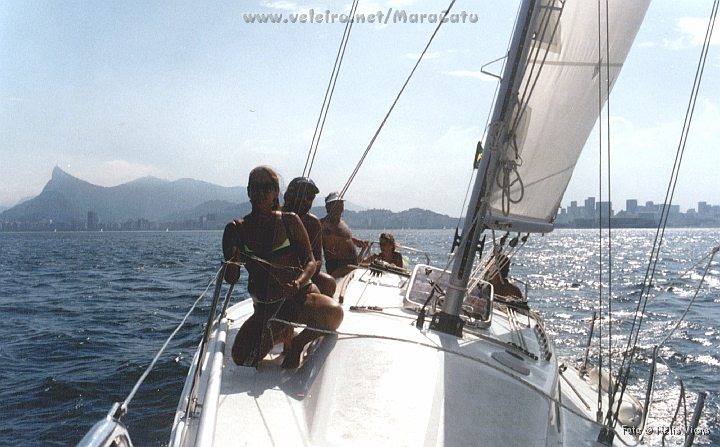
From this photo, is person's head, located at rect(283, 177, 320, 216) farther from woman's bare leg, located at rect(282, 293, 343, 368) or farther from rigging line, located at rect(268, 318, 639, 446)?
rigging line, located at rect(268, 318, 639, 446)

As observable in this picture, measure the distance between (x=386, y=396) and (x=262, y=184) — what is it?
143 cm

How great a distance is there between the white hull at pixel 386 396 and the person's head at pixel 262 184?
37.2 inches

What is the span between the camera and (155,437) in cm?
516

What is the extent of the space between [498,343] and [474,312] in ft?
2.43

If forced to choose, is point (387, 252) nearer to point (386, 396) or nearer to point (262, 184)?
point (262, 184)

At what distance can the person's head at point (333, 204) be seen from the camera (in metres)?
6.70

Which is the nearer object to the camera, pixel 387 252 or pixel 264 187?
pixel 264 187

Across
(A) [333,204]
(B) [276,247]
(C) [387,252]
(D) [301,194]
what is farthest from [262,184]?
(C) [387,252]

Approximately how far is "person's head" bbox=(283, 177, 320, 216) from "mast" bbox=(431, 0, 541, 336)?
4.32 ft

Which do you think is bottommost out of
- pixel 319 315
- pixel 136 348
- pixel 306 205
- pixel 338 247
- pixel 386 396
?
pixel 136 348

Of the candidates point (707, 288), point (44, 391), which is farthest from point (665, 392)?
point (707, 288)

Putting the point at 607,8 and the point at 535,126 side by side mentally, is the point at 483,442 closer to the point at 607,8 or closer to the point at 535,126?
the point at 535,126

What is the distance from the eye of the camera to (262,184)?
3.33m

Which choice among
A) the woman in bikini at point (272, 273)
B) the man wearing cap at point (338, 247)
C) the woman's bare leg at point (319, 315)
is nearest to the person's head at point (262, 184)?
the woman in bikini at point (272, 273)
